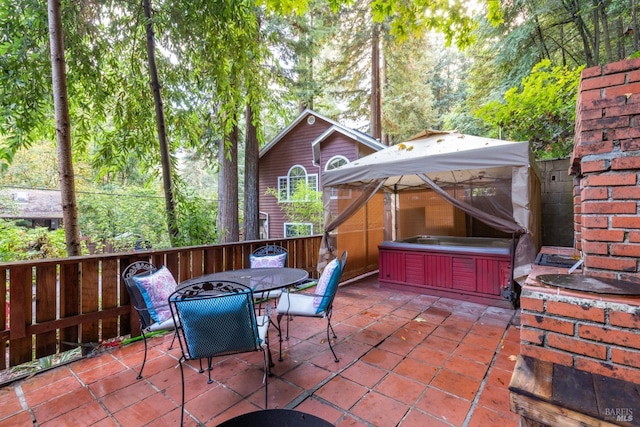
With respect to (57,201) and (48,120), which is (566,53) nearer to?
(48,120)

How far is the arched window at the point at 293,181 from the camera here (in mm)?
10802

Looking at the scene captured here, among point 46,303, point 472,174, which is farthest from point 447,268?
point 46,303

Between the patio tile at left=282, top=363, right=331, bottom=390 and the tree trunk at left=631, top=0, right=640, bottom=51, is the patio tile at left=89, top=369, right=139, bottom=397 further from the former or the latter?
the tree trunk at left=631, top=0, right=640, bottom=51

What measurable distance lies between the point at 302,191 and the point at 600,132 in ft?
26.0

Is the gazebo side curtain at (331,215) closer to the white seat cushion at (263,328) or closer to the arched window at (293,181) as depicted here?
the white seat cushion at (263,328)

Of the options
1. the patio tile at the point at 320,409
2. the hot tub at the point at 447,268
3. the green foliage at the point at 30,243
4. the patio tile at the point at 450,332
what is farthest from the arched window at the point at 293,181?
the patio tile at the point at 320,409

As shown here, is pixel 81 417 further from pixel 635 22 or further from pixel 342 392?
pixel 635 22

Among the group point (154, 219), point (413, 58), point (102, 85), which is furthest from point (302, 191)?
point (413, 58)

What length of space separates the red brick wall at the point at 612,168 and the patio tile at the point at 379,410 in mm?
1348

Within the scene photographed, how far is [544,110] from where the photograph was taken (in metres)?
5.91

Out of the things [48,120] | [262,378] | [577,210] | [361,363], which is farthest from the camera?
[48,120]

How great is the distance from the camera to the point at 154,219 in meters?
7.88

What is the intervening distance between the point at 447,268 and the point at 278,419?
363cm

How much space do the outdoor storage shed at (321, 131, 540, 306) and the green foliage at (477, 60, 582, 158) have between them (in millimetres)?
2347
